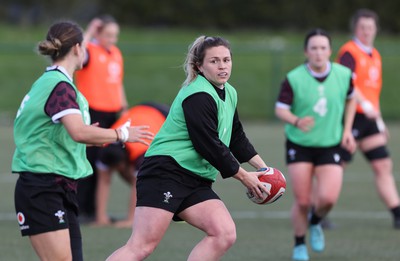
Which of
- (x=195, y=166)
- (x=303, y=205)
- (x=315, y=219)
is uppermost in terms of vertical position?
(x=195, y=166)

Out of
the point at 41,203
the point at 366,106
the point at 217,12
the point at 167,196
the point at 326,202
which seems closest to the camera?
the point at 41,203

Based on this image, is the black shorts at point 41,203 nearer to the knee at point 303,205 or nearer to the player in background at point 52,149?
the player in background at point 52,149

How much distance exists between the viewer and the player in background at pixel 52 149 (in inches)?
230

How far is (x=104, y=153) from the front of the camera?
10.3m

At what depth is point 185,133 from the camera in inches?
238

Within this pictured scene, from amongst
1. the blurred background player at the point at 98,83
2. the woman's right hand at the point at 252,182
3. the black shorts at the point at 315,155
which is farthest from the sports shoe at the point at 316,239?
the blurred background player at the point at 98,83

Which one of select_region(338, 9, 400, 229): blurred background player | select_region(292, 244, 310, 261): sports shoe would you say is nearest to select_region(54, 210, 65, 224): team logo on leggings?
select_region(292, 244, 310, 261): sports shoe

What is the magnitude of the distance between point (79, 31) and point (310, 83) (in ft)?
9.94

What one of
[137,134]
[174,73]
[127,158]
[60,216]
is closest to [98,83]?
[127,158]

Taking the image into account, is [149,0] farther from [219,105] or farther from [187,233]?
[219,105]

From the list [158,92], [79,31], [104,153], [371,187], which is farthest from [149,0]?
[79,31]

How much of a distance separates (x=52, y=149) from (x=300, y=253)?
3.07 m

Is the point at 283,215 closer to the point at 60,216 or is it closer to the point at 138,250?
the point at 138,250

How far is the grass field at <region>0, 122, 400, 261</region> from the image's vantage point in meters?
8.45
